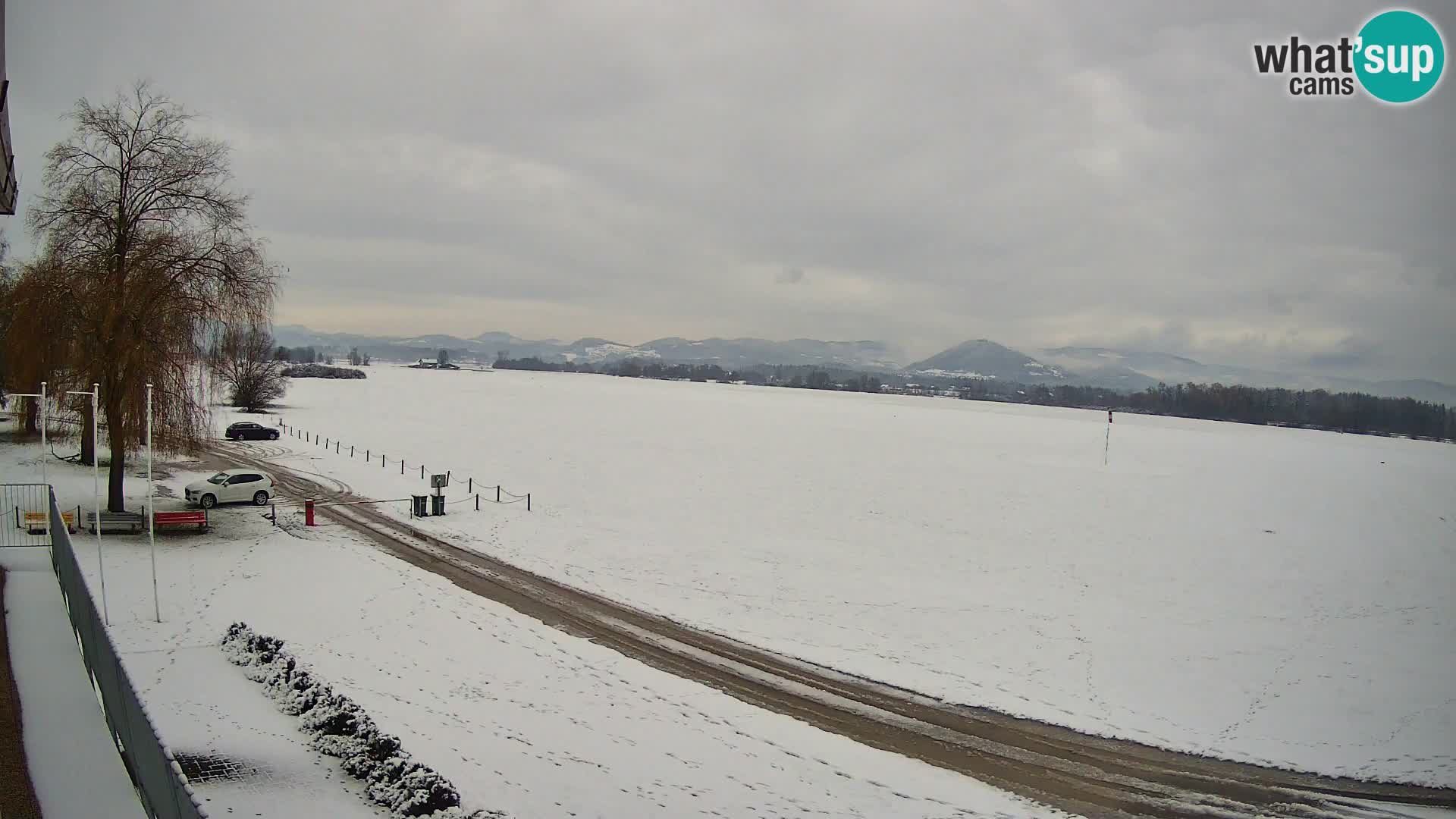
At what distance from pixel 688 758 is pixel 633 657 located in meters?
4.47

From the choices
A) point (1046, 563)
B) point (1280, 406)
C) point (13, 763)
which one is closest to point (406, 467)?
point (1046, 563)

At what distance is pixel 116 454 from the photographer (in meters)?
26.1

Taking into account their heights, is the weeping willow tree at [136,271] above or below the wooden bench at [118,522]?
above

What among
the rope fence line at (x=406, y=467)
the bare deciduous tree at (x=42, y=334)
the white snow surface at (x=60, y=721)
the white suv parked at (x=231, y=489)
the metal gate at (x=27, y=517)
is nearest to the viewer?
the white snow surface at (x=60, y=721)

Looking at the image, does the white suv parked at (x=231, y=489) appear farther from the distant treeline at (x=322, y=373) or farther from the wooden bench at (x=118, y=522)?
the distant treeline at (x=322, y=373)

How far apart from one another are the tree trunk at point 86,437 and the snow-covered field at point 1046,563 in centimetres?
937

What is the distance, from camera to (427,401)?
91.4 meters

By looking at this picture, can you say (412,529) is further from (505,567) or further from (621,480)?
(621,480)

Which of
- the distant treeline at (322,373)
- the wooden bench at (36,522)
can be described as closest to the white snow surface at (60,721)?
the wooden bench at (36,522)

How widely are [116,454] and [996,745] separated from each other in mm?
29679

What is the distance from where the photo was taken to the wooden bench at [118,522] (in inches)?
970

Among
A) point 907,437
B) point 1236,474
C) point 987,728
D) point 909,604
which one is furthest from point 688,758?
point 907,437

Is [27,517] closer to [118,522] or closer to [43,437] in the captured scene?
[118,522]

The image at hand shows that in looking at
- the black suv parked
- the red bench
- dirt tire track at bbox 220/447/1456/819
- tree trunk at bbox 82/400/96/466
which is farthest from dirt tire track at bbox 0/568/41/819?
the black suv parked
